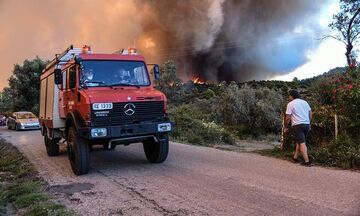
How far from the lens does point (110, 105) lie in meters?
9.61

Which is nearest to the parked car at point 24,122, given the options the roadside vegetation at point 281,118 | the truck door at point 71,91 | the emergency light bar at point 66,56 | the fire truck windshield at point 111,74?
the roadside vegetation at point 281,118

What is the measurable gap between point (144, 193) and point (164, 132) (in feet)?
8.72

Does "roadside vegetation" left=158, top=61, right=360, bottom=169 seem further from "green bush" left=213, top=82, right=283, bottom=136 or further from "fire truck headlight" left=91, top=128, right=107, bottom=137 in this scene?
"fire truck headlight" left=91, top=128, right=107, bottom=137

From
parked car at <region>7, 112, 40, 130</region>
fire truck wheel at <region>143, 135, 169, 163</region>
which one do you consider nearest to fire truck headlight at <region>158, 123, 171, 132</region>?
fire truck wheel at <region>143, 135, 169, 163</region>

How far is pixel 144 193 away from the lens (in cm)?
780

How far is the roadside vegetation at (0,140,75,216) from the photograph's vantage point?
22.3ft

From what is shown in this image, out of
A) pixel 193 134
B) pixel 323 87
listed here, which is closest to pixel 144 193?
pixel 323 87

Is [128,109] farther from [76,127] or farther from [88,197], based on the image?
[88,197]

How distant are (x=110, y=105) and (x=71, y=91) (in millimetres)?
1662

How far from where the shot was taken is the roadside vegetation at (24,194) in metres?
6.79

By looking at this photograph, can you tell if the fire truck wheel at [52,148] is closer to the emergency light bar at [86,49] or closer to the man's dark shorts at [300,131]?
the emergency light bar at [86,49]

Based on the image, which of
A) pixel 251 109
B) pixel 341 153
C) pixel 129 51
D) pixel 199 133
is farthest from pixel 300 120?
pixel 251 109

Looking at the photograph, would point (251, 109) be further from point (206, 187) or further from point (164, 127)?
point (206, 187)

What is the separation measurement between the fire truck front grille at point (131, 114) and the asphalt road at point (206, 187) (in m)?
1.18
